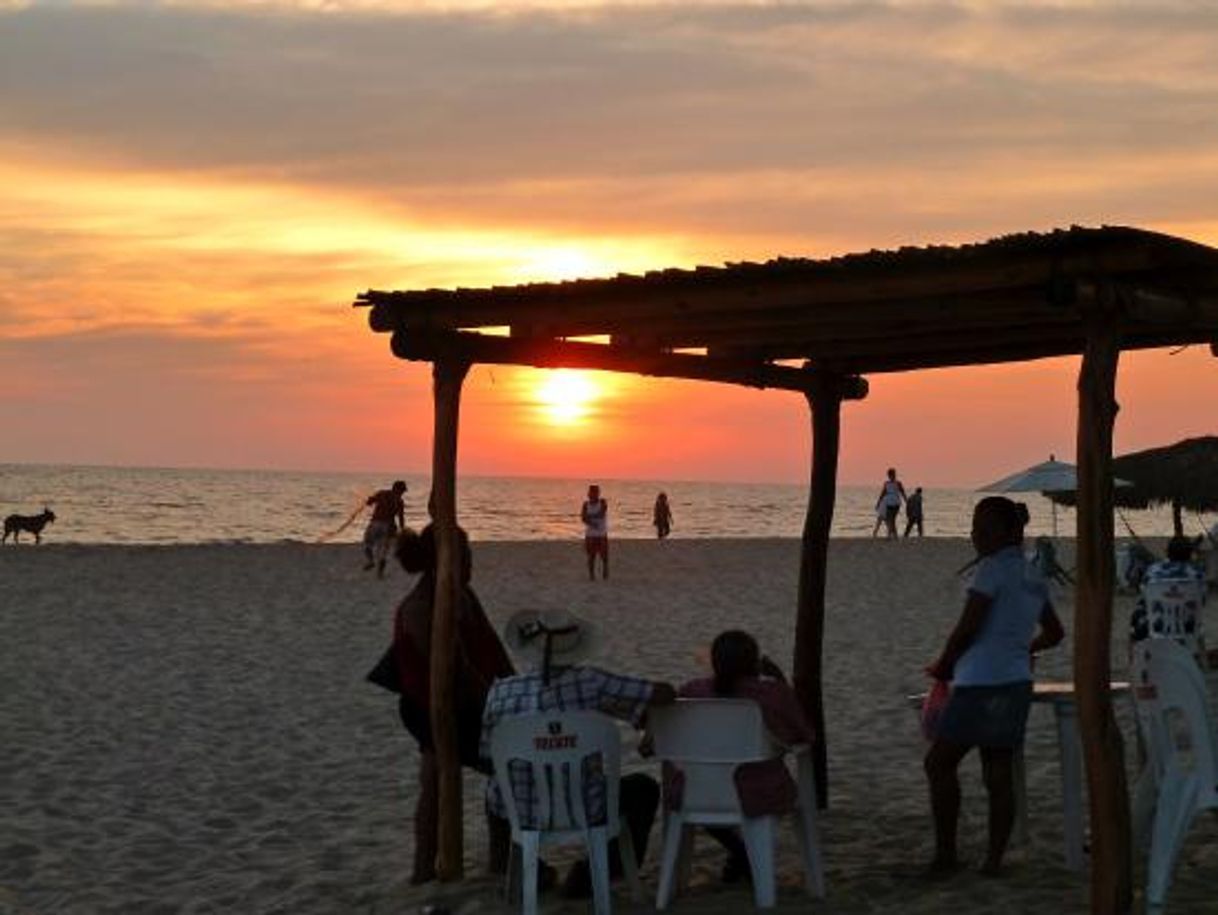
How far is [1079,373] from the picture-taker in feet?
18.7

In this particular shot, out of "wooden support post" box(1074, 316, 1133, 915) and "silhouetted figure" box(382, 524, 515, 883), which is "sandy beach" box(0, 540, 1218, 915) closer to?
"silhouetted figure" box(382, 524, 515, 883)

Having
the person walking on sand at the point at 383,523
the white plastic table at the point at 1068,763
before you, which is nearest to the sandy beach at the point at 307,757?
the white plastic table at the point at 1068,763

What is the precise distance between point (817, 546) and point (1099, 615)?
3184mm

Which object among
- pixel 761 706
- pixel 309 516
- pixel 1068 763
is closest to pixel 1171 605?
pixel 1068 763

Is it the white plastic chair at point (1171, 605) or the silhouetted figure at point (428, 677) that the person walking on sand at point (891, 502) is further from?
the silhouetted figure at point (428, 677)

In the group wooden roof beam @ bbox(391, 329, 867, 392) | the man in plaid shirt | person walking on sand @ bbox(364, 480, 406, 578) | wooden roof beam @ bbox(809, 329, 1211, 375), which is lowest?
the man in plaid shirt

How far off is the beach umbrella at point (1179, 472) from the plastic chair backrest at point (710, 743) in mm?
20102

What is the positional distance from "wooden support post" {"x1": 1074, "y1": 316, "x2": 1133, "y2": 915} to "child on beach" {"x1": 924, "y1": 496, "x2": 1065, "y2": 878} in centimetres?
70

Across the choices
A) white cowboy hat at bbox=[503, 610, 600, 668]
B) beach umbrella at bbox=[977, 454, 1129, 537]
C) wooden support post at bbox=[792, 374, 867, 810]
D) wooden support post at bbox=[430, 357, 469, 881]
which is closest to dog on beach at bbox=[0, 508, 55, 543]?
beach umbrella at bbox=[977, 454, 1129, 537]

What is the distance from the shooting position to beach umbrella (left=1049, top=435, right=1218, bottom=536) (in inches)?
963

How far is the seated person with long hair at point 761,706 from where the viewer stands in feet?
20.1

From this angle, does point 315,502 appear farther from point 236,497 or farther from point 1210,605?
point 1210,605

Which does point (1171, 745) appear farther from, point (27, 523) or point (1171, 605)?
point (27, 523)

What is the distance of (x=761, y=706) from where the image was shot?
6160mm
